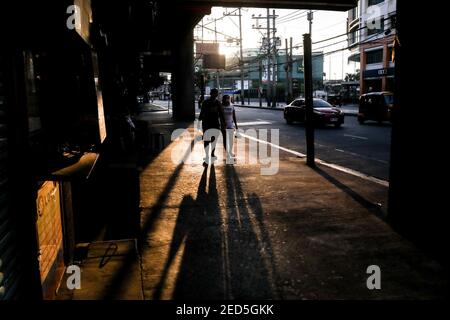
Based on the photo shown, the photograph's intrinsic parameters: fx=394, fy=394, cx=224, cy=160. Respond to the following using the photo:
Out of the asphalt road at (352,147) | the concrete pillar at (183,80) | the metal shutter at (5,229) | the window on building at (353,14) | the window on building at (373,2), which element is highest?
the window on building at (353,14)

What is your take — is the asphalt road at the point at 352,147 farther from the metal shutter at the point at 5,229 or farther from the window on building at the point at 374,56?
the window on building at the point at 374,56

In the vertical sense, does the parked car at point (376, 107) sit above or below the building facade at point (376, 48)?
below

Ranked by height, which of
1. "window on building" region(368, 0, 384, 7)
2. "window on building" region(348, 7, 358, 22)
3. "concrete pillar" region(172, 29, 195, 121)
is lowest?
"concrete pillar" region(172, 29, 195, 121)

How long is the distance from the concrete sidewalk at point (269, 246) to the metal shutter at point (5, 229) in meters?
0.93

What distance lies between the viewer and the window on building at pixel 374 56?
4205 cm

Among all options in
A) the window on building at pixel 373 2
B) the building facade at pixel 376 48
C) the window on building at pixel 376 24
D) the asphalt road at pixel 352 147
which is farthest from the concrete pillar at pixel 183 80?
the window on building at pixel 373 2

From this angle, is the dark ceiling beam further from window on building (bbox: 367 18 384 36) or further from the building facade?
the building facade

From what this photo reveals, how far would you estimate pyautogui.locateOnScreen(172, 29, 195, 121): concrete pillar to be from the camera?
25250 mm

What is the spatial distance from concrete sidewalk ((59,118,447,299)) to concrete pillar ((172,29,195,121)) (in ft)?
61.2

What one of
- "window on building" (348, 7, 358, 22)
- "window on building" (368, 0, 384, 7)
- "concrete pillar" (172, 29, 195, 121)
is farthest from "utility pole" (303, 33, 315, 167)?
"window on building" (348, 7, 358, 22)

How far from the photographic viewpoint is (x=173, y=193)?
23.2ft

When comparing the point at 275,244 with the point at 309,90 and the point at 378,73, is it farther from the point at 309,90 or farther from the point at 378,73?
the point at 378,73

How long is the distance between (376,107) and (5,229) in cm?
2076
